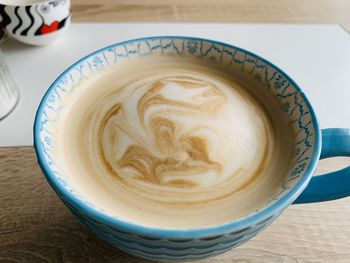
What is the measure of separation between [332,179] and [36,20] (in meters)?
0.61

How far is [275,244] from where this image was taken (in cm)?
48

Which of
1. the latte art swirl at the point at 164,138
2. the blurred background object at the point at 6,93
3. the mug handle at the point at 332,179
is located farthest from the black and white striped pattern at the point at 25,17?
the mug handle at the point at 332,179

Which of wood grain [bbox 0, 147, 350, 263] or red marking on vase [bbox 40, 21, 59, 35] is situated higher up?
red marking on vase [bbox 40, 21, 59, 35]

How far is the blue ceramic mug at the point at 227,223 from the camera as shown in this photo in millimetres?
320

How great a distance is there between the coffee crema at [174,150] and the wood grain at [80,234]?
11 centimetres

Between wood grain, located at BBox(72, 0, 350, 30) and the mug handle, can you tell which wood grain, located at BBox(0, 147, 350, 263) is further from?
wood grain, located at BBox(72, 0, 350, 30)

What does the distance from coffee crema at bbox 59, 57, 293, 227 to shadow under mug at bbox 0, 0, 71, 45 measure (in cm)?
33

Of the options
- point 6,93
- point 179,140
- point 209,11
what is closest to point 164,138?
point 179,140

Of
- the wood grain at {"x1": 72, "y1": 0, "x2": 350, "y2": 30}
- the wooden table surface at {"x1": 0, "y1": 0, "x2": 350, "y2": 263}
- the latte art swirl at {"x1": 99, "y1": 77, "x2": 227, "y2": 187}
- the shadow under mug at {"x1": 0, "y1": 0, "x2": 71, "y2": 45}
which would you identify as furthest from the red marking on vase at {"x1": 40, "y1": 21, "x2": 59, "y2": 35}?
the latte art swirl at {"x1": 99, "y1": 77, "x2": 227, "y2": 187}

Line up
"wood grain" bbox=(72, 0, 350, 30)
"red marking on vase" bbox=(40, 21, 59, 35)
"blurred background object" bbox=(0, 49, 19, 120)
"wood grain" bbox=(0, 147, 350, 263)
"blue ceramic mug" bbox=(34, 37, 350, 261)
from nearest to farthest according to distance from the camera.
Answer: "blue ceramic mug" bbox=(34, 37, 350, 261) < "wood grain" bbox=(0, 147, 350, 263) < "blurred background object" bbox=(0, 49, 19, 120) < "red marking on vase" bbox=(40, 21, 59, 35) < "wood grain" bbox=(72, 0, 350, 30)

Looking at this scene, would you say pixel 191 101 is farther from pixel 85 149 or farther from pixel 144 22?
pixel 144 22

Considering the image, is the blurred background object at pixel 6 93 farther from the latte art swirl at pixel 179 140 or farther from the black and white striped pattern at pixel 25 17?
the latte art swirl at pixel 179 140

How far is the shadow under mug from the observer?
2.36 ft

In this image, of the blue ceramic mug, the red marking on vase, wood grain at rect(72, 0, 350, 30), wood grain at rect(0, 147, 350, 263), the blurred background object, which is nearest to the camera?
the blue ceramic mug
